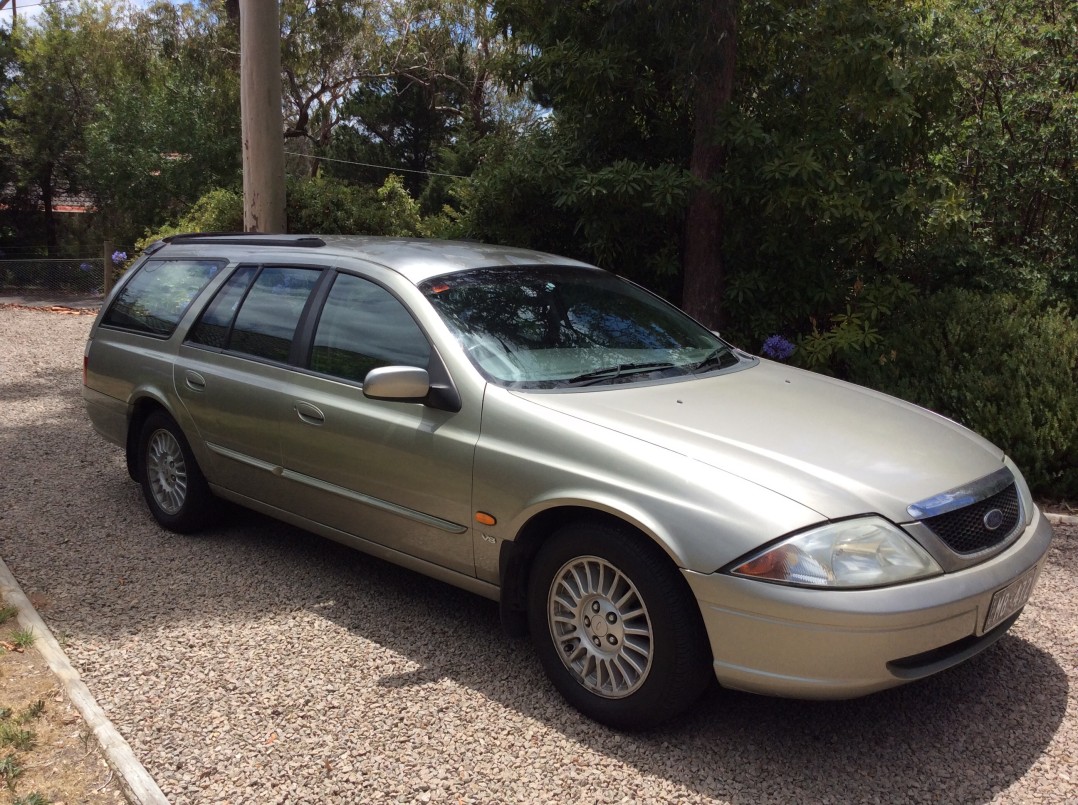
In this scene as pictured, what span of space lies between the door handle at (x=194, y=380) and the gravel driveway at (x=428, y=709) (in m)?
0.94

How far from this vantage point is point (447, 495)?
374cm

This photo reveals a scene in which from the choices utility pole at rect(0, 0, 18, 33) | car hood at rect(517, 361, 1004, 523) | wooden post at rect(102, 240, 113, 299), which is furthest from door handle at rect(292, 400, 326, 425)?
utility pole at rect(0, 0, 18, 33)

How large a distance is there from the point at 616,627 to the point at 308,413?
1.87m

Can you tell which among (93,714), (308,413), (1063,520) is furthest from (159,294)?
(1063,520)

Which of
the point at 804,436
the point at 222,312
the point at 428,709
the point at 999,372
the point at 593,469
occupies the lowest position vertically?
the point at 428,709

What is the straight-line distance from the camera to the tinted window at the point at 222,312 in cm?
497

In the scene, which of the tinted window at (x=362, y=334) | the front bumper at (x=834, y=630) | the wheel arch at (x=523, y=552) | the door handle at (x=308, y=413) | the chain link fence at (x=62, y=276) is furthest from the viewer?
the chain link fence at (x=62, y=276)

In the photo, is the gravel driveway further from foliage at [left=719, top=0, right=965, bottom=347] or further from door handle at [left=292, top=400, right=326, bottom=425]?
foliage at [left=719, top=0, right=965, bottom=347]

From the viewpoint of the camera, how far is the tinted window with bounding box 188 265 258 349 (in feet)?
16.3

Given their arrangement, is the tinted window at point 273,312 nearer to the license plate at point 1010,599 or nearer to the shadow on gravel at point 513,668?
the shadow on gravel at point 513,668

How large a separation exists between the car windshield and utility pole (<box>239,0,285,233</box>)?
506cm

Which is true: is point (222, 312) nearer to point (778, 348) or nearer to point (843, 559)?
point (843, 559)

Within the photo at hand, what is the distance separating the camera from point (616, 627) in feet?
10.6

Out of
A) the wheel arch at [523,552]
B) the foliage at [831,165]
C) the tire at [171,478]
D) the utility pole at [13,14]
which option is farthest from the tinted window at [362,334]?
the utility pole at [13,14]
